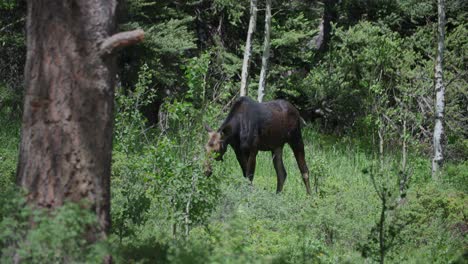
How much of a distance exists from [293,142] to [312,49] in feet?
28.9

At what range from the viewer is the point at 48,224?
5125mm

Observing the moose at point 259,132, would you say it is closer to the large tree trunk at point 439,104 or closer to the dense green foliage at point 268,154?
the dense green foliage at point 268,154

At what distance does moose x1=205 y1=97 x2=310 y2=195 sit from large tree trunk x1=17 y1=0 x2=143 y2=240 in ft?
25.3

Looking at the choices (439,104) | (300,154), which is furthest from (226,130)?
(439,104)

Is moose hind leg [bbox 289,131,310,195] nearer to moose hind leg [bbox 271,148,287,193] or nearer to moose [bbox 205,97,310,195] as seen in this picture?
moose [bbox 205,97,310,195]

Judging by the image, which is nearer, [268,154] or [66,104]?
[66,104]

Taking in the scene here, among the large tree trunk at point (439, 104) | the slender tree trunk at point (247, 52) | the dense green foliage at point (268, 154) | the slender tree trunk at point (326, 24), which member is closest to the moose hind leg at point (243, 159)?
the dense green foliage at point (268, 154)

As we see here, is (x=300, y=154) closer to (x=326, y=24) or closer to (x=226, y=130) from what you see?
(x=226, y=130)

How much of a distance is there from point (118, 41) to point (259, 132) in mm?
8789

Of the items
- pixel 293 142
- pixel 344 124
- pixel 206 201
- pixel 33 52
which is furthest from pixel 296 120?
pixel 33 52

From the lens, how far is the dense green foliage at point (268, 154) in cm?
687

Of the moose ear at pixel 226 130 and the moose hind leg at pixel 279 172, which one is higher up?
the moose ear at pixel 226 130

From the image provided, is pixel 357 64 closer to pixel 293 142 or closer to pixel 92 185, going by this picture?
pixel 293 142

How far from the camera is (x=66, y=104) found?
582cm
